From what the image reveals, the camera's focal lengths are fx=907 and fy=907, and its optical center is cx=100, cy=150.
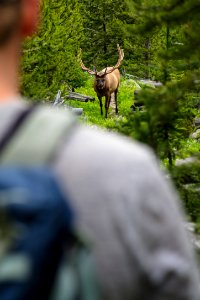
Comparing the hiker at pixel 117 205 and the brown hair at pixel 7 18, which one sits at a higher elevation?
the brown hair at pixel 7 18

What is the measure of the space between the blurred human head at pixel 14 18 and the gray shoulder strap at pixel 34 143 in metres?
0.19

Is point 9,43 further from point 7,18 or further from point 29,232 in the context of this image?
point 29,232

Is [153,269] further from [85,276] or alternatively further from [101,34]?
[101,34]

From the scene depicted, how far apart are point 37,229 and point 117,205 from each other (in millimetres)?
185

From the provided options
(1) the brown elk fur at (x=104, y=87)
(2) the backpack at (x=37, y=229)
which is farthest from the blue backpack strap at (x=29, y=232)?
(1) the brown elk fur at (x=104, y=87)

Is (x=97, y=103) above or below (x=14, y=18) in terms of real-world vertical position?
below

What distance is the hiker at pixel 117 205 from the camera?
1.54 meters

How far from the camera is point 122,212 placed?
154 cm

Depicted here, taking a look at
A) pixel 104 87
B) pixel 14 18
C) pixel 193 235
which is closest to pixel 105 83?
pixel 104 87

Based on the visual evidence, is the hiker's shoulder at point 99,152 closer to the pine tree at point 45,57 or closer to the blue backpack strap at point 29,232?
the blue backpack strap at point 29,232

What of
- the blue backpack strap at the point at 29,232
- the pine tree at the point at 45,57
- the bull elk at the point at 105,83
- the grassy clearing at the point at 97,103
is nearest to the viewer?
the blue backpack strap at the point at 29,232

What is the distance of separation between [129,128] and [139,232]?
3113mm

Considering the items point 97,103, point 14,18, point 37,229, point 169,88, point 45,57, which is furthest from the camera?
point 97,103

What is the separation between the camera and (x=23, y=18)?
5.53 ft
